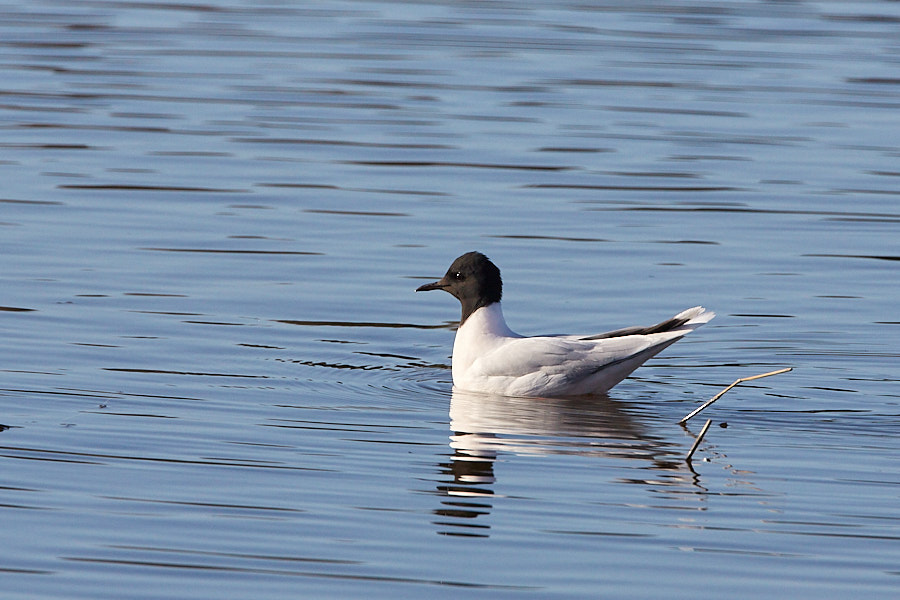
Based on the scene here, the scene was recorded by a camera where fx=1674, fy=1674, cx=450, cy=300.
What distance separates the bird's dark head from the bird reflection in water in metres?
0.75

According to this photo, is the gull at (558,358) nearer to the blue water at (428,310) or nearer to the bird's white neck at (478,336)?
the bird's white neck at (478,336)

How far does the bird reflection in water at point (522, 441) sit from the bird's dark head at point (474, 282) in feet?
2.46

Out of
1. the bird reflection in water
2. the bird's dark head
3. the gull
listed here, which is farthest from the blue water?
the bird's dark head

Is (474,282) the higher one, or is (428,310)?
(474,282)

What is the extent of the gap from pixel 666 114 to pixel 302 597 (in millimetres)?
14388

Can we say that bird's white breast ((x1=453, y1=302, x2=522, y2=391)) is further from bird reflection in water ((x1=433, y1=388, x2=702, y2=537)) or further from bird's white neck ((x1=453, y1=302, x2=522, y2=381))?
bird reflection in water ((x1=433, y1=388, x2=702, y2=537))

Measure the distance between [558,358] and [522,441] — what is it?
4.18ft

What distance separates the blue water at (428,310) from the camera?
7012mm

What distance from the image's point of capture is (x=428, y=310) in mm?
12469

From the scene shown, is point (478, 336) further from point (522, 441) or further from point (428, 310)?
point (428, 310)

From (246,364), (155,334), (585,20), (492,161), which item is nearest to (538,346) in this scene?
(246,364)

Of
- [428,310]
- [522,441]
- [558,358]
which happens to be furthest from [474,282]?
[522,441]

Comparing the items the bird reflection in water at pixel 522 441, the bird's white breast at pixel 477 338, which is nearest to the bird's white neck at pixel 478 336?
the bird's white breast at pixel 477 338

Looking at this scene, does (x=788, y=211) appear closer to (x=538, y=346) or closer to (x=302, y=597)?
(x=538, y=346)
